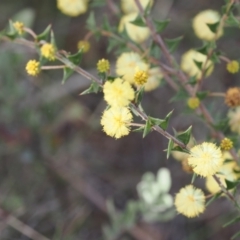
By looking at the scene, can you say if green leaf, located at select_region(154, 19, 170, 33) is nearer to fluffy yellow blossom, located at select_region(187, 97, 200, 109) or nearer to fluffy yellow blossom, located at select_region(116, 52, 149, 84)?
fluffy yellow blossom, located at select_region(116, 52, 149, 84)

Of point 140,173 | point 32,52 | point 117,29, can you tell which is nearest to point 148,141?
point 140,173

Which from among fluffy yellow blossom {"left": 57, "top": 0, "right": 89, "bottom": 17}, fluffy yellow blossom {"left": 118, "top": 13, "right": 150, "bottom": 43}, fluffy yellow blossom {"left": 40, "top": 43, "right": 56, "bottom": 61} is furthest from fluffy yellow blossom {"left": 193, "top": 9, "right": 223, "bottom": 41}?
fluffy yellow blossom {"left": 40, "top": 43, "right": 56, "bottom": 61}

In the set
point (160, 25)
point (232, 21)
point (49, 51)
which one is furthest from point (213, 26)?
point (49, 51)

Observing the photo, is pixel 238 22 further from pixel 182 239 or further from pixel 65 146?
pixel 182 239

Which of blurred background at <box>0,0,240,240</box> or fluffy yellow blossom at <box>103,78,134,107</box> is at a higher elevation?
fluffy yellow blossom at <box>103,78,134,107</box>

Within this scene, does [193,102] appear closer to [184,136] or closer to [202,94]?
[202,94]
